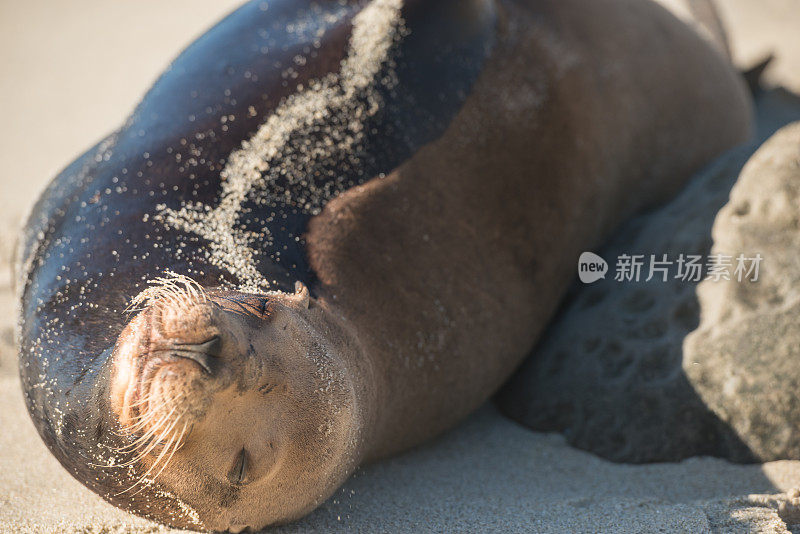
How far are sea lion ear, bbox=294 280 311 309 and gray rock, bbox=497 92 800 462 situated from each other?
1088 mm

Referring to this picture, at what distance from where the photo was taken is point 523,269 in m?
2.68

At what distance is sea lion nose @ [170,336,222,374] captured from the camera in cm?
138

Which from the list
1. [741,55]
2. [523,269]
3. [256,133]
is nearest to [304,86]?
[256,133]

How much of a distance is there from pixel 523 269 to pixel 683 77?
124 cm

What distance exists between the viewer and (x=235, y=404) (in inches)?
58.5

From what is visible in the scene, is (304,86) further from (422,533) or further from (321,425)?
(422,533)

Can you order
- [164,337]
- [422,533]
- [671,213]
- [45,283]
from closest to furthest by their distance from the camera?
1. [164,337]
2. [422,533]
3. [45,283]
4. [671,213]

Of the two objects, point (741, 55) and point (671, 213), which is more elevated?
point (671, 213)

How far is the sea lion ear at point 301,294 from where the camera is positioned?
6.15 ft

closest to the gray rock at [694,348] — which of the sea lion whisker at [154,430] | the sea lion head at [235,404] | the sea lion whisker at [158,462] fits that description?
the sea lion head at [235,404]

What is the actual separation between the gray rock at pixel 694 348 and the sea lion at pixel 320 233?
160 mm

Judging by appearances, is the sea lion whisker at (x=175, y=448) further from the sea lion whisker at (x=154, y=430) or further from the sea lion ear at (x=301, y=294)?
the sea lion ear at (x=301, y=294)

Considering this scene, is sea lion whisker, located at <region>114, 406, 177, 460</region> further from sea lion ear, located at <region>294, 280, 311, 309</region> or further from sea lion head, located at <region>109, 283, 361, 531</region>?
sea lion ear, located at <region>294, 280, 311, 309</region>

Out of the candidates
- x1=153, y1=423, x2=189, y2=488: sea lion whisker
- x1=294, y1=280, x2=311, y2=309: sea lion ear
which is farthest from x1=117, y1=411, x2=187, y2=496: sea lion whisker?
x1=294, y1=280, x2=311, y2=309: sea lion ear
